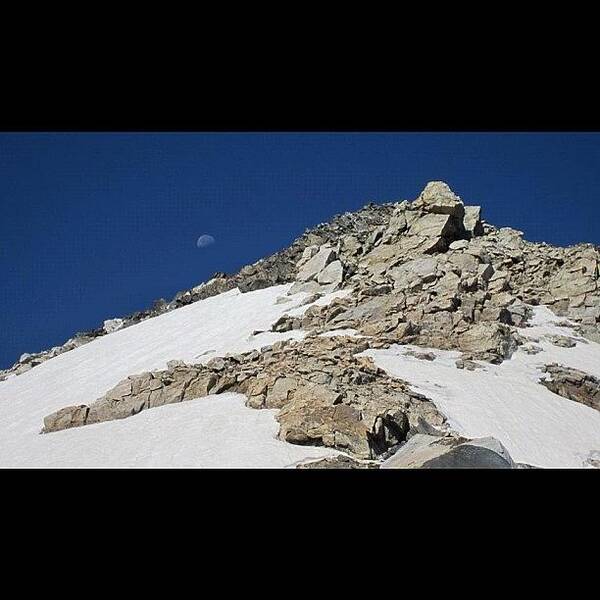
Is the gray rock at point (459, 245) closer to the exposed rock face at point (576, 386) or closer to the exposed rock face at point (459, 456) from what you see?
the exposed rock face at point (576, 386)

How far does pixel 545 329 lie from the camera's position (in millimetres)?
25781

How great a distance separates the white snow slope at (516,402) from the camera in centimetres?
1639

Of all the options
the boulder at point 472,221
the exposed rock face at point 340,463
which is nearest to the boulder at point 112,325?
the boulder at point 472,221

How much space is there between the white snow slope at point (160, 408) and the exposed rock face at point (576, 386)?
9565mm

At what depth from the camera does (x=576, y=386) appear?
20.5 meters

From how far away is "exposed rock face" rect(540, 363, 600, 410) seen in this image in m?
20.1

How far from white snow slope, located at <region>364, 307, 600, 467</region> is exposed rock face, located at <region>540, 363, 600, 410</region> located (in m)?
0.40

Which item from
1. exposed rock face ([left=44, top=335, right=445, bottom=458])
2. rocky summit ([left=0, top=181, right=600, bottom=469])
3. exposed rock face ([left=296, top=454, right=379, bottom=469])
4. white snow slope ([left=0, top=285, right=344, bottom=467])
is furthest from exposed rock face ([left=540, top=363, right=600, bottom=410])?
exposed rock face ([left=296, top=454, right=379, bottom=469])

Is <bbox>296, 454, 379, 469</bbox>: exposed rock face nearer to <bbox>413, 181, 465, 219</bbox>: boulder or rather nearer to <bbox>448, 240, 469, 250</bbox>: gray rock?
<bbox>448, 240, 469, 250</bbox>: gray rock
